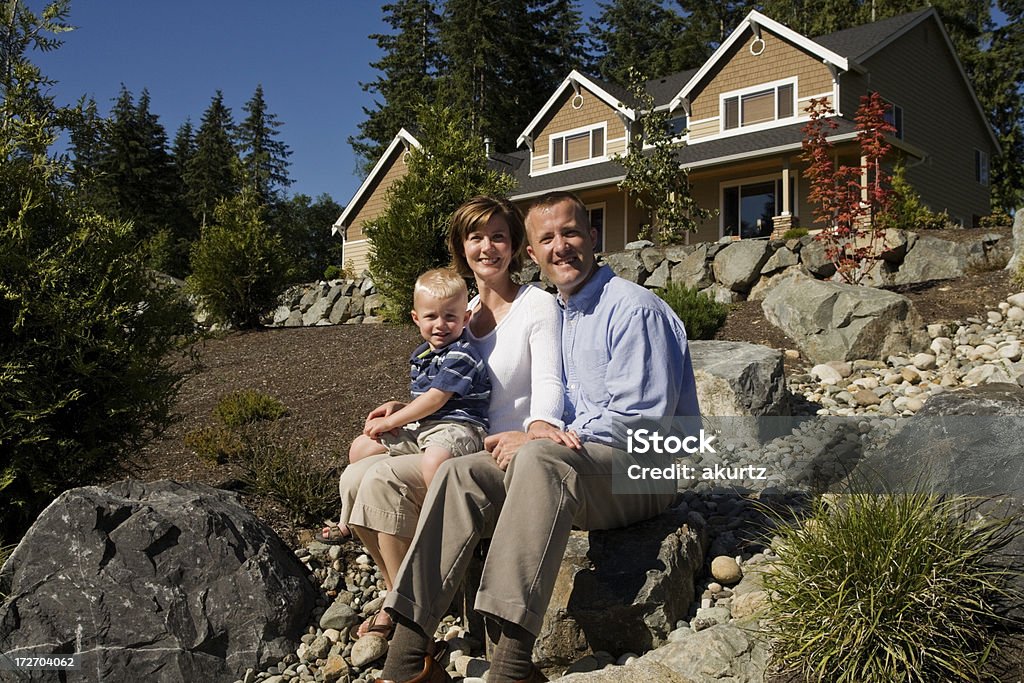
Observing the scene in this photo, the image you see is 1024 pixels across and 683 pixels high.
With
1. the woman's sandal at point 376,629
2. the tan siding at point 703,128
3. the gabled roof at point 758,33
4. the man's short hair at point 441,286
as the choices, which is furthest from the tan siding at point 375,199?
the woman's sandal at point 376,629

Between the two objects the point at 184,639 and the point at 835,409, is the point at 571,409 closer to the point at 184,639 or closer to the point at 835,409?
the point at 184,639

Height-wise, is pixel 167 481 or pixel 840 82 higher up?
pixel 840 82

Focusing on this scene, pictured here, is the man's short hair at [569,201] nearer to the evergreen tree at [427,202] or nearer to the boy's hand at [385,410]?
the boy's hand at [385,410]

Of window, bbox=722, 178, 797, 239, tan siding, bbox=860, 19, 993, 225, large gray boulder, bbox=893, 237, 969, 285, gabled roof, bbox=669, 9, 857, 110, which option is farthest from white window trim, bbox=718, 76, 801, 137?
large gray boulder, bbox=893, 237, 969, 285

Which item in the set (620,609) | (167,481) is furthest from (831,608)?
(167,481)

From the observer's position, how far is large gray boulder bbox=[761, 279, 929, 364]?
6.95 m

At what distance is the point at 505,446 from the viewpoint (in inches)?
111

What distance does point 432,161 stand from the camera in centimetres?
925

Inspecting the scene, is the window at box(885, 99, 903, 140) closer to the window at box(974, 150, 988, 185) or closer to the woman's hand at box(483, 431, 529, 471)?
the window at box(974, 150, 988, 185)

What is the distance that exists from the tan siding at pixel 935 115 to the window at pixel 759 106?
6.13 ft

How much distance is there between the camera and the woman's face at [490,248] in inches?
134

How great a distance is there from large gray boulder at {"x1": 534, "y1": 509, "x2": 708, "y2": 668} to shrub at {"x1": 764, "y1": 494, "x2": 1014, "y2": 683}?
1.55 feet

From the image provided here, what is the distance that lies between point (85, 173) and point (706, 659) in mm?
4161

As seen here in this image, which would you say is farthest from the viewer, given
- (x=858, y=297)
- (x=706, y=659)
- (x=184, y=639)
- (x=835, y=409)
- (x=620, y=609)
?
(x=858, y=297)
